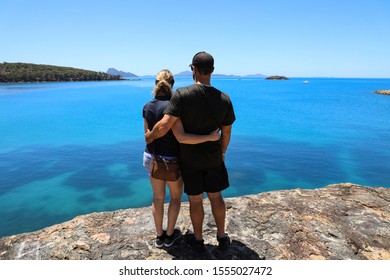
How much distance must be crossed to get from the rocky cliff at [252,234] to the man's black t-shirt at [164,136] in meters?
1.33

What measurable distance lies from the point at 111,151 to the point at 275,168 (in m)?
10.9

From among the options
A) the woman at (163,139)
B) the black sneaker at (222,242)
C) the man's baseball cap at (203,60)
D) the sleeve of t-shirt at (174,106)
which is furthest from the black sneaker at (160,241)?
the man's baseball cap at (203,60)

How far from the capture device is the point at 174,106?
2971 mm

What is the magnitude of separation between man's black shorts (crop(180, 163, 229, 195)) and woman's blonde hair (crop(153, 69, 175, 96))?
0.94 metres

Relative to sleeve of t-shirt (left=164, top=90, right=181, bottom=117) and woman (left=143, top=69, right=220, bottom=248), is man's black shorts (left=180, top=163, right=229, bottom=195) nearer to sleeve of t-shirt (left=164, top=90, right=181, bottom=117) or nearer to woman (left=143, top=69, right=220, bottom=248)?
woman (left=143, top=69, right=220, bottom=248)

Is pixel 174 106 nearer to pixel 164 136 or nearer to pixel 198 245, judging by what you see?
pixel 164 136

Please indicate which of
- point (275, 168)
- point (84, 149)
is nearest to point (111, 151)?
point (84, 149)

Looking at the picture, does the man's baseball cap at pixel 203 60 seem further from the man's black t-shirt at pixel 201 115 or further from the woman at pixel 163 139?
the woman at pixel 163 139

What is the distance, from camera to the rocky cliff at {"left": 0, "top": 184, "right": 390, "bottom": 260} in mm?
3570

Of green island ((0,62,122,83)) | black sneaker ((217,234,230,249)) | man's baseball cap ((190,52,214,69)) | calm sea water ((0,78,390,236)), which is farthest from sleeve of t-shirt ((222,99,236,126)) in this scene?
green island ((0,62,122,83))

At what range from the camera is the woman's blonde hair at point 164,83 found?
3.21 m
